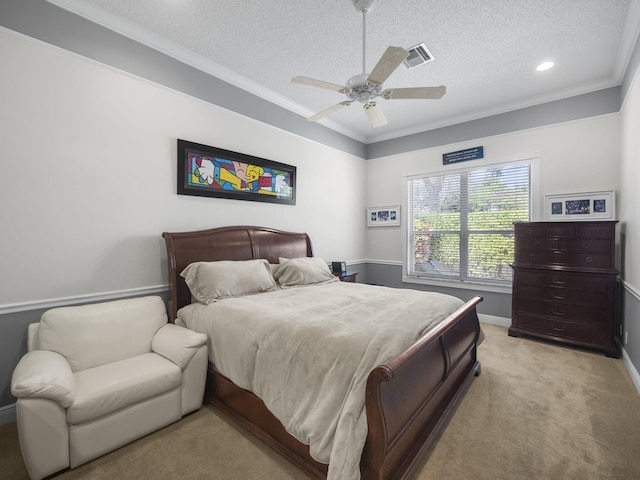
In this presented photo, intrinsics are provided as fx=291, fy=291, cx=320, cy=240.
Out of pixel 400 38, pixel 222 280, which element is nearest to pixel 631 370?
pixel 400 38

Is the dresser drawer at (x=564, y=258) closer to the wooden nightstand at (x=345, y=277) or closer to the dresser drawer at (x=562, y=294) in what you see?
the dresser drawer at (x=562, y=294)

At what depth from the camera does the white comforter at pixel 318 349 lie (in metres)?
1.36

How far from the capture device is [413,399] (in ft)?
5.29

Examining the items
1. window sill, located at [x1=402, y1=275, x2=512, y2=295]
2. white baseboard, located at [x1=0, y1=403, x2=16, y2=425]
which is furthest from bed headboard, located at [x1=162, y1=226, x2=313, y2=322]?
window sill, located at [x1=402, y1=275, x2=512, y2=295]

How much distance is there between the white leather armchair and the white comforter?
258 millimetres

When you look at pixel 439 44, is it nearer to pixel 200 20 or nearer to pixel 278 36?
pixel 278 36

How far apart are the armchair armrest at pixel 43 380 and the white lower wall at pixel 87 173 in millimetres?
689

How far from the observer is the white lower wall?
207cm

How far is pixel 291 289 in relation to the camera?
121 inches

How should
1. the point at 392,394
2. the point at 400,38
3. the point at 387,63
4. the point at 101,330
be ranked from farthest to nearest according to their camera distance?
the point at 400,38 → the point at 101,330 → the point at 387,63 → the point at 392,394

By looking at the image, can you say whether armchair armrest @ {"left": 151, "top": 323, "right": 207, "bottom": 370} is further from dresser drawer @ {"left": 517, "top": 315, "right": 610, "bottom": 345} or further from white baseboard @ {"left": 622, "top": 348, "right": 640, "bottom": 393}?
dresser drawer @ {"left": 517, "top": 315, "right": 610, "bottom": 345}

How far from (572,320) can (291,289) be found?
3.20 m

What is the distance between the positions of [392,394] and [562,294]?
123 inches

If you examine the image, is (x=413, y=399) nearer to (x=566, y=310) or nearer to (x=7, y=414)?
(x=7, y=414)
